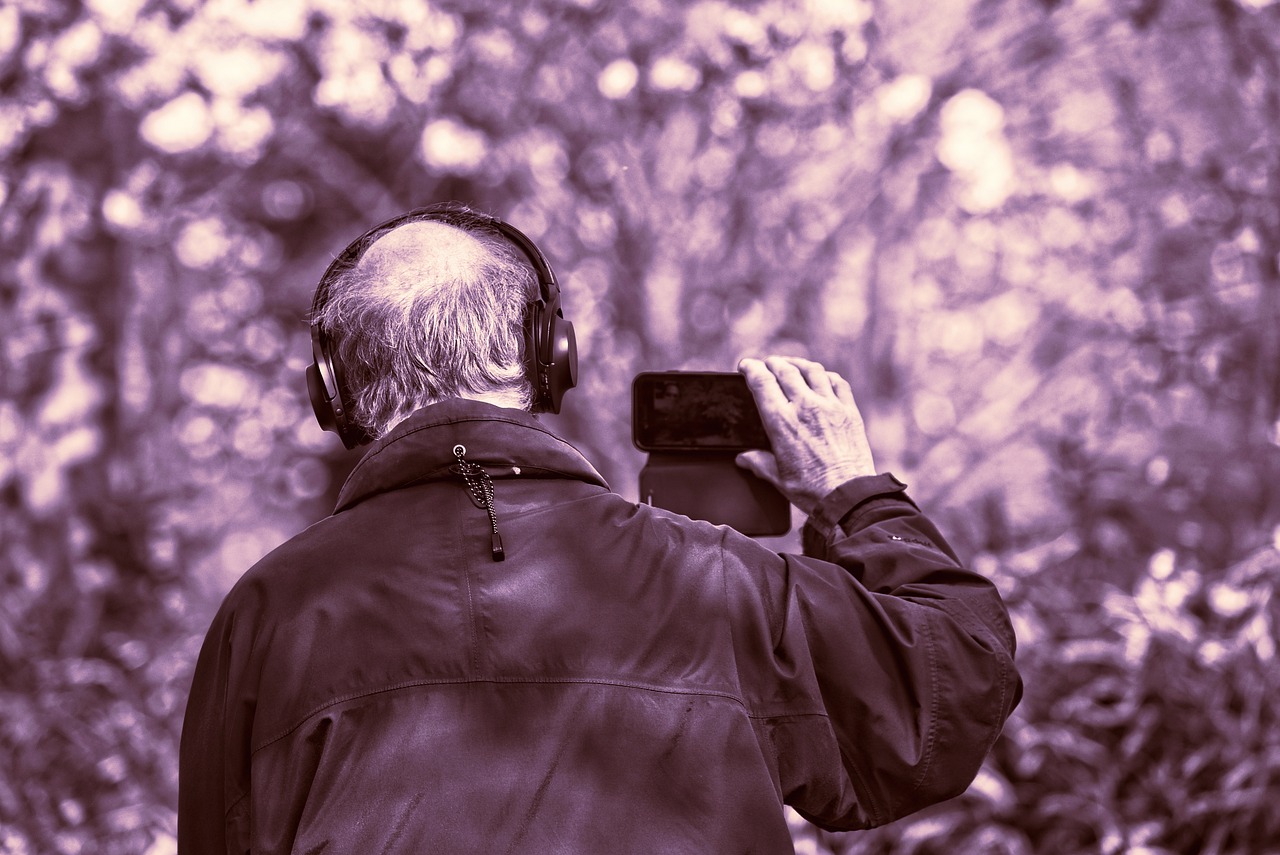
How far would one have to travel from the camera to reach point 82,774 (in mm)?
3365

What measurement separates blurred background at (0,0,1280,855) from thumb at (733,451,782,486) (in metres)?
2.04

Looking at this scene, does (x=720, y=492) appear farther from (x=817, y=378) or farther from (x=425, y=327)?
(x=425, y=327)

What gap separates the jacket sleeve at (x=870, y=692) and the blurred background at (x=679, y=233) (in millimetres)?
2393

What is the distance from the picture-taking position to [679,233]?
3.87m

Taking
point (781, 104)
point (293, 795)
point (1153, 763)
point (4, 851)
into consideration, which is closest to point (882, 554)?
point (293, 795)

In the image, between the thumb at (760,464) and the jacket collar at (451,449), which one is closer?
the jacket collar at (451,449)

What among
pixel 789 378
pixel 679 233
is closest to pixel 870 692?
Result: pixel 789 378

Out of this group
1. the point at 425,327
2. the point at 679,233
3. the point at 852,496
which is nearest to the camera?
the point at 425,327

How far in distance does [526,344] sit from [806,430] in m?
0.46

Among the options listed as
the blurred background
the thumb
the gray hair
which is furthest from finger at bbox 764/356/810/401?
the blurred background

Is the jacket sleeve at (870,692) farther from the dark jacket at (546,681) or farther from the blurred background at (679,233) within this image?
the blurred background at (679,233)

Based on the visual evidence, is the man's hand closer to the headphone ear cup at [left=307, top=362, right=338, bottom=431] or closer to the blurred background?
the headphone ear cup at [left=307, top=362, right=338, bottom=431]

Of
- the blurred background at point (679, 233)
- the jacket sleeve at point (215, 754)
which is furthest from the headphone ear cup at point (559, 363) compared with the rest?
the blurred background at point (679, 233)

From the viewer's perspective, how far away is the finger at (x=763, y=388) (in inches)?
68.6
